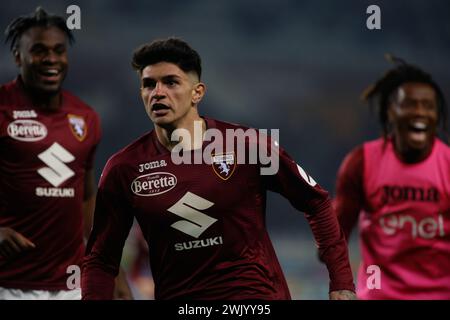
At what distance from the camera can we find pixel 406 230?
518cm

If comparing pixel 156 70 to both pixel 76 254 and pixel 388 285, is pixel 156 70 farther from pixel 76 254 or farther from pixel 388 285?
pixel 388 285

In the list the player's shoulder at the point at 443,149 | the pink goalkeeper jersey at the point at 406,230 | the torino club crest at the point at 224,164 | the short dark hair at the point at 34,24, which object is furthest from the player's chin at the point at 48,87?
the player's shoulder at the point at 443,149

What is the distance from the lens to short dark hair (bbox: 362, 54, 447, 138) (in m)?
5.73

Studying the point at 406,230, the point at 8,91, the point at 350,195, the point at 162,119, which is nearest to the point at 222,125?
the point at 162,119

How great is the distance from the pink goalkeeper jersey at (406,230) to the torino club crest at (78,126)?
169 cm

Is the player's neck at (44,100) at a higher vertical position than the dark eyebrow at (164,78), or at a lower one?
higher

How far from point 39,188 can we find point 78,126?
0.46 meters

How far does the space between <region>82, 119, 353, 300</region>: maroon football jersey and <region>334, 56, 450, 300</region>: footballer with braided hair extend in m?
1.18

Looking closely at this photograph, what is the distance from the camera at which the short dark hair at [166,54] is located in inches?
164

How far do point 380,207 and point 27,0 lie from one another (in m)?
4.38

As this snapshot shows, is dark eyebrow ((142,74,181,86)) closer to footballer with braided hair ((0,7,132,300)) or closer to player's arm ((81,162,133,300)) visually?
player's arm ((81,162,133,300))

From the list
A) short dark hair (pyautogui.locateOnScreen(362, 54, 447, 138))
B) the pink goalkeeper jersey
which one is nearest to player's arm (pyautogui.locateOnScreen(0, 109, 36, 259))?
the pink goalkeeper jersey

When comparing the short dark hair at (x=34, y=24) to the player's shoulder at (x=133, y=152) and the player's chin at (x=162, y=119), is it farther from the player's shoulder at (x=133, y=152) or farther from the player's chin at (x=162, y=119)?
the player's chin at (x=162, y=119)

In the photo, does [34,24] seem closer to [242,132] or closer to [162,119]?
[162,119]
